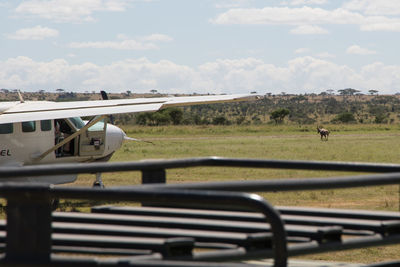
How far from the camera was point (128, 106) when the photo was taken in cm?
1673

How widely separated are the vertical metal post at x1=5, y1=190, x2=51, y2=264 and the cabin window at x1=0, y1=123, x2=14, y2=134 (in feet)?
41.6

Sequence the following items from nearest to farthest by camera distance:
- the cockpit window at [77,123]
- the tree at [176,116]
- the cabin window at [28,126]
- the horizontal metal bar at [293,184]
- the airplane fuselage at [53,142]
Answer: the horizontal metal bar at [293,184] → the airplane fuselage at [53,142] → the cabin window at [28,126] → the cockpit window at [77,123] → the tree at [176,116]

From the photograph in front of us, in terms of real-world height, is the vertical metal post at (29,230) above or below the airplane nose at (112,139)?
above

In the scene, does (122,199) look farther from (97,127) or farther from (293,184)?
(97,127)

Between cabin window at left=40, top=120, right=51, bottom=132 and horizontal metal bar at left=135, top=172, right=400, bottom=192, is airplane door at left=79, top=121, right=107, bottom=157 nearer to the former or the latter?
cabin window at left=40, top=120, right=51, bottom=132

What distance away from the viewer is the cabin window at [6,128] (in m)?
15.1

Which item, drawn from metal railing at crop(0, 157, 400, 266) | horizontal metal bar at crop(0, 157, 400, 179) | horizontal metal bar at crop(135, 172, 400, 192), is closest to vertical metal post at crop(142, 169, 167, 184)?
horizontal metal bar at crop(0, 157, 400, 179)

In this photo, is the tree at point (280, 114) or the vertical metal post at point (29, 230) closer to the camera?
the vertical metal post at point (29, 230)

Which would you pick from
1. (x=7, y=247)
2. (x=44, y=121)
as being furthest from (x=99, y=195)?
(x=44, y=121)

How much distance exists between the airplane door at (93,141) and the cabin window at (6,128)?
82.0 inches

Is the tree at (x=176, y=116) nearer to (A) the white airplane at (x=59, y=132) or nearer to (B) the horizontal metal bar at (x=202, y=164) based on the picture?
(A) the white airplane at (x=59, y=132)

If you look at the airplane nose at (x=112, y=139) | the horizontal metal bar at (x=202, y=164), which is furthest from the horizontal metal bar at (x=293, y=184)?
the airplane nose at (x=112, y=139)

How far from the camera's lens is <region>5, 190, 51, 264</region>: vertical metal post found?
279cm

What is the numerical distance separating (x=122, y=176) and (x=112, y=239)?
1846 cm
